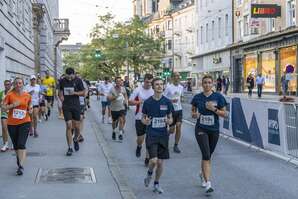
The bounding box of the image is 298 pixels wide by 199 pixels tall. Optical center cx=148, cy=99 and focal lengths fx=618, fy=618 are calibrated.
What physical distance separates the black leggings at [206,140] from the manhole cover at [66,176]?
1.75m

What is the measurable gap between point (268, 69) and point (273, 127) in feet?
103

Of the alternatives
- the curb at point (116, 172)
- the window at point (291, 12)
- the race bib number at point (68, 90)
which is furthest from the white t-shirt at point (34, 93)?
the window at point (291, 12)

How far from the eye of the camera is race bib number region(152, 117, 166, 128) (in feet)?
29.0

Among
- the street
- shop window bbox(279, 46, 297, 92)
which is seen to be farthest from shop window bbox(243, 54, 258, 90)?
the street

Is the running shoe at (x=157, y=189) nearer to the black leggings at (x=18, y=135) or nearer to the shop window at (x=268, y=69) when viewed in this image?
the black leggings at (x=18, y=135)

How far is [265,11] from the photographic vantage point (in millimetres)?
40906

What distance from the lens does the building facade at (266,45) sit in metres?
38.8

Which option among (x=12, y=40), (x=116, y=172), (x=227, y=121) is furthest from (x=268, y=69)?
(x=116, y=172)

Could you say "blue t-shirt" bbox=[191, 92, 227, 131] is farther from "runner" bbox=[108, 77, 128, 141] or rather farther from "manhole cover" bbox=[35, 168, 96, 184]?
"runner" bbox=[108, 77, 128, 141]

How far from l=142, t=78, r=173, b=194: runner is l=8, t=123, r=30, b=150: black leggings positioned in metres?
2.44

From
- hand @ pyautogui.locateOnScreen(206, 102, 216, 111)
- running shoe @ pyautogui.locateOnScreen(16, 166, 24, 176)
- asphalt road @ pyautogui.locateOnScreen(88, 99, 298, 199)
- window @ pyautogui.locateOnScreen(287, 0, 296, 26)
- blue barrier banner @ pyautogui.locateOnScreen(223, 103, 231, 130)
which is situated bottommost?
asphalt road @ pyautogui.locateOnScreen(88, 99, 298, 199)

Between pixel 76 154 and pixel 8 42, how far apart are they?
8.02 meters

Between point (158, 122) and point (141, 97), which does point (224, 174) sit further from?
point (141, 97)

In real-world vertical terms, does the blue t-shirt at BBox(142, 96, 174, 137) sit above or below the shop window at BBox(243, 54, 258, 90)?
below
